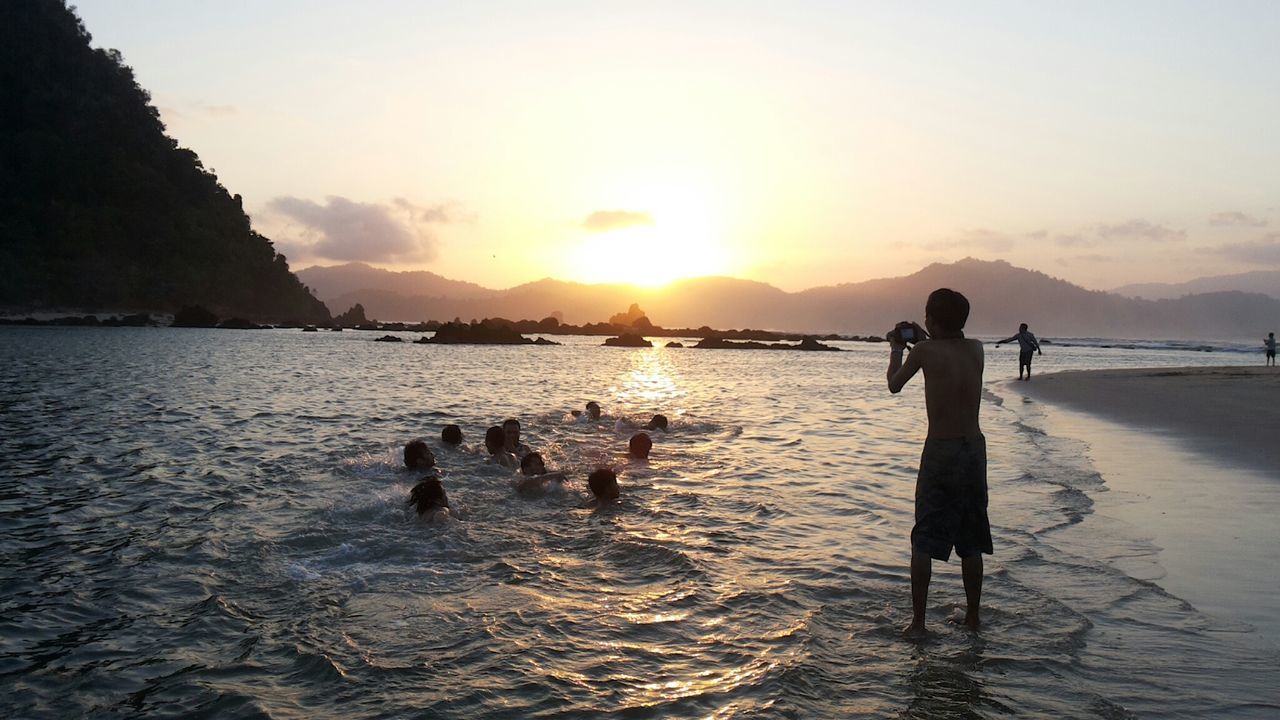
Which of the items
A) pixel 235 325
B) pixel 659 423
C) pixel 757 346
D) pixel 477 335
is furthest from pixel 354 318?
pixel 659 423

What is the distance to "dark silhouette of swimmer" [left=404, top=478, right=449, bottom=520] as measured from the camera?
9.85 m

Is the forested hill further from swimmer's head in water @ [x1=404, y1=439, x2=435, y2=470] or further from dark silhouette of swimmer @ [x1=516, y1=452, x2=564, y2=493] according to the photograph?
dark silhouette of swimmer @ [x1=516, y1=452, x2=564, y2=493]

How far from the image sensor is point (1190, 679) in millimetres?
4980

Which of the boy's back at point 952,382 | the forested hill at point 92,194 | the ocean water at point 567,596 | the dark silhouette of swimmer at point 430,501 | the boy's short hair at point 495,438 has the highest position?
the forested hill at point 92,194

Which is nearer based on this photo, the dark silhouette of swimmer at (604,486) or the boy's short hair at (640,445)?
the dark silhouette of swimmer at (604,486)

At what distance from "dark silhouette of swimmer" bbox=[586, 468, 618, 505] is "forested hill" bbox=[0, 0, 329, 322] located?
387 ft

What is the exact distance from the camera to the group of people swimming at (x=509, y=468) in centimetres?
996

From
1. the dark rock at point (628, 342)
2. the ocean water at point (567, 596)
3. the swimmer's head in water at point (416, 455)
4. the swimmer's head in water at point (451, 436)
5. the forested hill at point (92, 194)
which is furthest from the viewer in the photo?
the dark rock at point (628, 342)

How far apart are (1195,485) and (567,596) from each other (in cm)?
1016

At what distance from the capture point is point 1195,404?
2267 cm

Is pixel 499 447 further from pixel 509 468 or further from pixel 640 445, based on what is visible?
pixel 640 445

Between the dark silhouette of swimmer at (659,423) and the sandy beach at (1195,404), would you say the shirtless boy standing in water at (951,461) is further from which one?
the dark silhouette of swimmer at (659,423)

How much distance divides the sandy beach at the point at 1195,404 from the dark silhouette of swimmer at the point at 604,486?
10.6 metres

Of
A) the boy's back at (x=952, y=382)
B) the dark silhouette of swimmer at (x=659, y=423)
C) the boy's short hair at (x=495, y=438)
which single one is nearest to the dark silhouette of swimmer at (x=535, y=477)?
the boy's short hair at (x=495, y=438)
